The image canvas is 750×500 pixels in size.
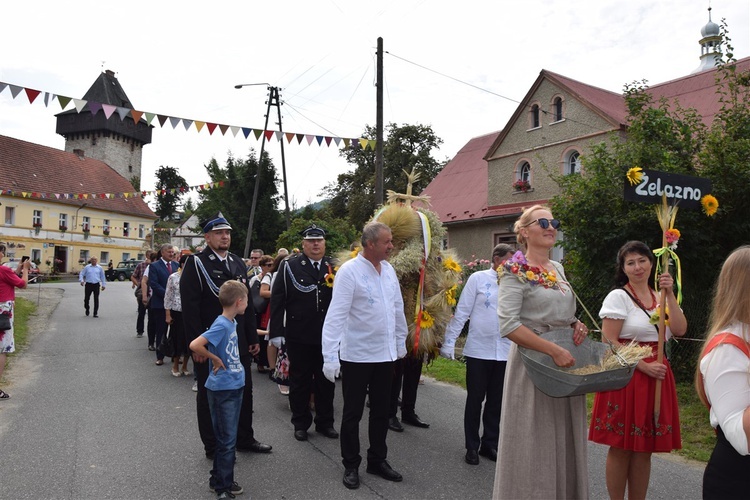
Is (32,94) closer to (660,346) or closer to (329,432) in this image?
(329,432)

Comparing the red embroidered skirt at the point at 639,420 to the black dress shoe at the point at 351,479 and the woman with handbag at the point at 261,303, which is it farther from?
the woman with handbag at the point at 261,303

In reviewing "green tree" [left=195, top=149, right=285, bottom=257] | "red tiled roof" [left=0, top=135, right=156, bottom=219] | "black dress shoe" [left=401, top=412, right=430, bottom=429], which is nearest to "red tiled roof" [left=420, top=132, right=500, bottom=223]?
"green tree" [left=195, top=149, right=285, bottom=257]

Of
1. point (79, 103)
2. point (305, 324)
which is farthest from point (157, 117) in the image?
point (305, 324)

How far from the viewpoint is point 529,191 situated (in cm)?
2225

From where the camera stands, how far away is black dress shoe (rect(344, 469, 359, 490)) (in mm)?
3992

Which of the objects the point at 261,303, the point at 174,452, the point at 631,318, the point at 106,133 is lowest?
the point at 174,452

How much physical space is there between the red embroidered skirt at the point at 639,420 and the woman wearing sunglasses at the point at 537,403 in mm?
537

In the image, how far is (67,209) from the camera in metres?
44.8

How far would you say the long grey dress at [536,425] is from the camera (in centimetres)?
273

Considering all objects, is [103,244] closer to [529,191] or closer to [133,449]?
[529,191]

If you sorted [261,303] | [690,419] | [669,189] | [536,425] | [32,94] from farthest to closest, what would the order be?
[32,94], [261,303], [690,419], [669,189], [536,425]

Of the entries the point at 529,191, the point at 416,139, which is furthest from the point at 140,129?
the point at 529,191

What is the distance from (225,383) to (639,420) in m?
2.72

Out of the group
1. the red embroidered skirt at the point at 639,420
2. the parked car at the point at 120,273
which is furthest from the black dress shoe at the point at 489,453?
the parked car at the point at 120,273
